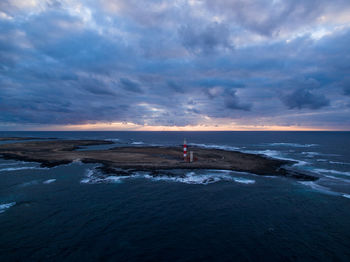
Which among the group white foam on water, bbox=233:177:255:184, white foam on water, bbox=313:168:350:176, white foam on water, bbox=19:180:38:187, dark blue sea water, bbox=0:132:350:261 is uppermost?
white foam on water, bbox=313:168:350:176

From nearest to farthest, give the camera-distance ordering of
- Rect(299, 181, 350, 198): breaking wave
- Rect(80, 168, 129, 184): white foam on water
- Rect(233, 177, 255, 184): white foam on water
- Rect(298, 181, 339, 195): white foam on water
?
Rect(299, 181, 350, 198): breaking wave < Rect(298, 181, 339, 195): white foam on water < Rect(80, 168, 129, 184): white foam on water < Rect(233, 177, 255, 184): white foam on water

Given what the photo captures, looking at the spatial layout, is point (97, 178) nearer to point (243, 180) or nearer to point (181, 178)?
point (181, 178)

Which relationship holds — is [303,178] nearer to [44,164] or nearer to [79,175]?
[79,175]

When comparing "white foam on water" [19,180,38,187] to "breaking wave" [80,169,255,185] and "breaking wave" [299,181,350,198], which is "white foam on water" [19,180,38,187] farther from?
"breaking wave" [299,181,350,198]

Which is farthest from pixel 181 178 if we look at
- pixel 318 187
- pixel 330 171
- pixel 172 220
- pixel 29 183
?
pixel 330 171

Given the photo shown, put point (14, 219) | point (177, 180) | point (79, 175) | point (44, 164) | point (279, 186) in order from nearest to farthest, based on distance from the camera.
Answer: point (14, 219) → point (279, 186) → point (177, 180) → point (79, 175) → point (44, 164)

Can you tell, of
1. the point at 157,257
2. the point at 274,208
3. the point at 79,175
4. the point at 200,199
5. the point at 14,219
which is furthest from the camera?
the point at 79,175

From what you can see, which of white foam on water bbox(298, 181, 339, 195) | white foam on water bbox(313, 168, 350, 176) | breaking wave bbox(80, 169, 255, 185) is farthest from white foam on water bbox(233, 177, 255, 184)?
white foam on water bbox(313, 168, 350, 176)

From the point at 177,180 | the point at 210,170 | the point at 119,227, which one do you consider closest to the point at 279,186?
the point at 210,170

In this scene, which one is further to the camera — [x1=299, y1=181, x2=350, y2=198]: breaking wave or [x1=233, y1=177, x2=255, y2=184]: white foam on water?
[x1=233, y1=177, x2=255, y2=184]: white foam on water
